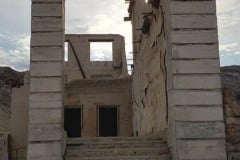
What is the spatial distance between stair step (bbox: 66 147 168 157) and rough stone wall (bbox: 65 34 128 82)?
47.9 ft

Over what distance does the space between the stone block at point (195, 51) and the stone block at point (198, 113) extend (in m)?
0.95

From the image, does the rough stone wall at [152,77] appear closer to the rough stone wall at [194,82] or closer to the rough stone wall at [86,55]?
the rough stone wall at [194,82]

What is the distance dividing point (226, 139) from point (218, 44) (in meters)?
1.80

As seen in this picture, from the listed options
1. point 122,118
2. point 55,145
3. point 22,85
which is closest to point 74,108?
point 122,118

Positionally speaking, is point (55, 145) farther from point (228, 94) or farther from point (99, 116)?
point (99, 116)

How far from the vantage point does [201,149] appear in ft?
22.5

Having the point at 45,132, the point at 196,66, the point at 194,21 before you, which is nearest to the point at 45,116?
the point at 45,132

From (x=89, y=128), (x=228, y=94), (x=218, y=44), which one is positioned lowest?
(x=89, y=128)

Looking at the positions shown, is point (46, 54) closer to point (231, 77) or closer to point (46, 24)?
point (46, 24)

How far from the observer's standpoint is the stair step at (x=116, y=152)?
750 cm

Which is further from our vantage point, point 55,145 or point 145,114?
point 145,114

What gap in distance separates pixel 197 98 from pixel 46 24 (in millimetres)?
3122

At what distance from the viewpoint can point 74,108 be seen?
693 inches

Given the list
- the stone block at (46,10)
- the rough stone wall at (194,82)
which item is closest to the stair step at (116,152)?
the rough stone wall at (194,82)
